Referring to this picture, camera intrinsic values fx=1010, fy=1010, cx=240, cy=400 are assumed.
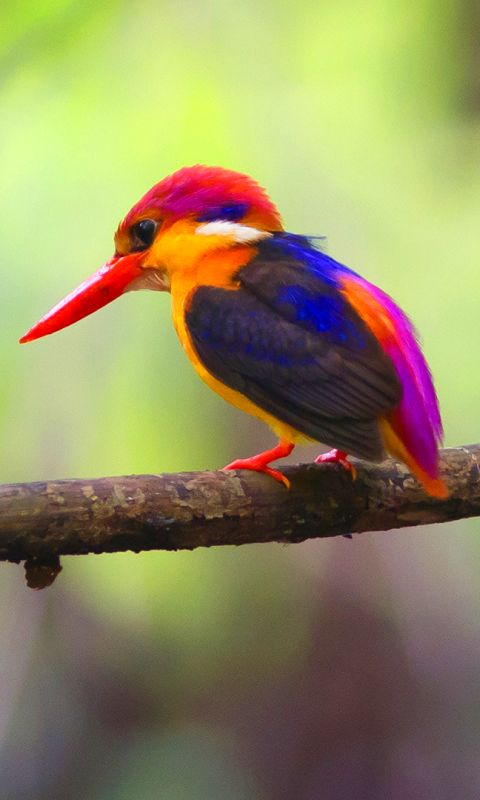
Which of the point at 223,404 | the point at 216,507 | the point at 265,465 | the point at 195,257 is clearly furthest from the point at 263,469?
the point at 223,404

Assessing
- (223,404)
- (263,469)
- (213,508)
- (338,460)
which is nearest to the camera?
(213,508)

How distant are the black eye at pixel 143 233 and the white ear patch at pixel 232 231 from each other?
8 cm

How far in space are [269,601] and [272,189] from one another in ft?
2.50

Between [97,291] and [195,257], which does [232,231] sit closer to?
[195,257]

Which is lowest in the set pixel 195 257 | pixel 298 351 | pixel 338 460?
pixel 338 460

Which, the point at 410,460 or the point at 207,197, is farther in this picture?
the point at 207,197

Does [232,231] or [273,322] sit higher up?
[232,231]

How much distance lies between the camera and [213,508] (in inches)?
45.3

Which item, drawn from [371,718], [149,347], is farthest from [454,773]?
[149,347]

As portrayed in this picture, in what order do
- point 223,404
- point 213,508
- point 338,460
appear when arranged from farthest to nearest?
point 223,404 → point 338,460 → point 213,508

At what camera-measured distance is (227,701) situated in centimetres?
193

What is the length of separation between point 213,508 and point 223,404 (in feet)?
2.33

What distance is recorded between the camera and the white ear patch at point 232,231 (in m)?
1.41

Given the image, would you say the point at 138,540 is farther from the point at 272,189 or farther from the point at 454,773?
the point at 454,773
